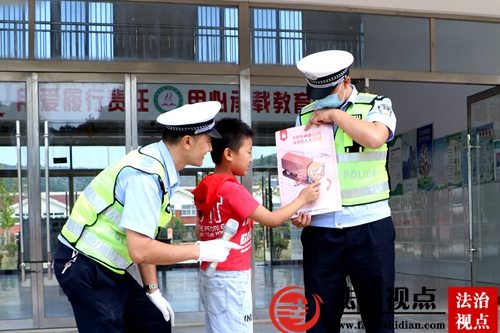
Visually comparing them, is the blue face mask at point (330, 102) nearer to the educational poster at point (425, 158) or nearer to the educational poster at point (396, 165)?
the educational poster at point (425, 158)

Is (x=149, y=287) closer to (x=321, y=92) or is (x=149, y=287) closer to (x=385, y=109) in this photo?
(x=321, y=92)

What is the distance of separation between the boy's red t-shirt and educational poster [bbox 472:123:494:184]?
3.91 meters

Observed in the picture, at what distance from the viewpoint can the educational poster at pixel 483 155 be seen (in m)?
5.70

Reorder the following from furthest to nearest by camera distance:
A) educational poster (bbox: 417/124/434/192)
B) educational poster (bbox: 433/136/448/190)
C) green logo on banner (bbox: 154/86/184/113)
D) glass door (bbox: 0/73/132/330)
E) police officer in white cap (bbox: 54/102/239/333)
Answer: educational poster (bbox: 417/124/434/192), educational poster (bbox: 433/136/448/190), green logo on banner (bbox: 154/86/184/113), glass door (bbox: 0/73/132/330), police officer in white cap (bbox: 54/102/239/333)

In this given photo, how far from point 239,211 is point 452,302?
7.69ft

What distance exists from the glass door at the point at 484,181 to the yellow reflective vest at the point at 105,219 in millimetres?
4096

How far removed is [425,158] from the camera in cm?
894

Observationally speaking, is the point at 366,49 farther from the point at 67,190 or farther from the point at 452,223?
the point at 452,223

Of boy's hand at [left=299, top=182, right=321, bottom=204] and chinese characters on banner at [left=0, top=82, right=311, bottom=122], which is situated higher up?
chinese characters on banner at [left=0, top=82, right=311, bottom=122]

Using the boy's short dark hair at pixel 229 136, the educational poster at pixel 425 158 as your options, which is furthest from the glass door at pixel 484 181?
the boy's short dark hair at pixel 229 136

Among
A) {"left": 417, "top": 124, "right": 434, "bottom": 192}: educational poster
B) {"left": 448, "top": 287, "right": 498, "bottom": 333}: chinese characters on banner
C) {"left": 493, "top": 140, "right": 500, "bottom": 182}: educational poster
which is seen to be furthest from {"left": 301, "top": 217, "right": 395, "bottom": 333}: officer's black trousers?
{"left": 417, "top": 124, "right": 434, "bottom": 192}: educational poster

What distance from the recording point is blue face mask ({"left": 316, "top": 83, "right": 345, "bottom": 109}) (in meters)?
2.23

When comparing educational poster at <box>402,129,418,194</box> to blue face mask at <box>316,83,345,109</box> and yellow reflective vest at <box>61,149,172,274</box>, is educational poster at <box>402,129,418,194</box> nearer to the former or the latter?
blue face mask at <box>316,83,345,109</box>

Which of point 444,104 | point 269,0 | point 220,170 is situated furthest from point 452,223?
point 220,170
